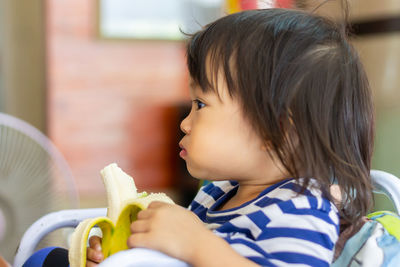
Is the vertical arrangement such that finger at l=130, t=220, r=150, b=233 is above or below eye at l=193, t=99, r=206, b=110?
below

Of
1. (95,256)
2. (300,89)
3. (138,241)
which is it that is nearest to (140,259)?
(138,241)

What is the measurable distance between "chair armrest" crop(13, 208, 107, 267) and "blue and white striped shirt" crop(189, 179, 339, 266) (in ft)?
0.95

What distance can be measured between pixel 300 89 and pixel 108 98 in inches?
86.3

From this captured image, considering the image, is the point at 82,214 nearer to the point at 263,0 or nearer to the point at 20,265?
the point at 20,265

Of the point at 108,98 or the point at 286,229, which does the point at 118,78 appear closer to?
the point at 108,98

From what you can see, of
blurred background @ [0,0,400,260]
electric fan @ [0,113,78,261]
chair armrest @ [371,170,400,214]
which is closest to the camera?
chair armrest @ [371,170,400,214]

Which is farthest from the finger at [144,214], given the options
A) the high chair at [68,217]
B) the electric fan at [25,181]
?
the electric fan at [25,181]

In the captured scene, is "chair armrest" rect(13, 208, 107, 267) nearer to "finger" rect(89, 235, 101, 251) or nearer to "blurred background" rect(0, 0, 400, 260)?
"finger" rect(89, 235, 101, 251)

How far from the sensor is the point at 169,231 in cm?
56

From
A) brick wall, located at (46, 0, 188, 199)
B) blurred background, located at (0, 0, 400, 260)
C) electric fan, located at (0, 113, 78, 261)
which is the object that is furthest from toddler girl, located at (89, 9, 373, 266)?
brick wall, located at (46, 0, 188, 199)

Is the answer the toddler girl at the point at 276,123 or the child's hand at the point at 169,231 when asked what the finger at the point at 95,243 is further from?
the child's hand at the point at 169,231

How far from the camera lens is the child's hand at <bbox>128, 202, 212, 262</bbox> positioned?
55 cm

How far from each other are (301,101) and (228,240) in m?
0.20

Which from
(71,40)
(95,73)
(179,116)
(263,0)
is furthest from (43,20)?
(263,0)
